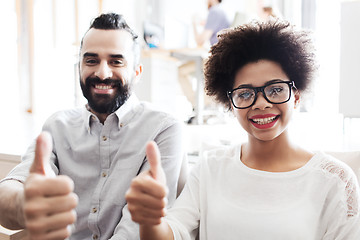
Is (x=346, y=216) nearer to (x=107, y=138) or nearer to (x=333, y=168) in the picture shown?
(x=333, y=168)

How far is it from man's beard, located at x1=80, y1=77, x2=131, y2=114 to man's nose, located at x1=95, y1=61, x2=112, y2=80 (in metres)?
0.02

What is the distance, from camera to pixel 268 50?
0.97 meters

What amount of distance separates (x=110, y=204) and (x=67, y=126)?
38 centimetres

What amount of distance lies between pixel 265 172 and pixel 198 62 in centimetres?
183

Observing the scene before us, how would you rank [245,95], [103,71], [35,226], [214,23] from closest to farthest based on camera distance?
1. [35,226]
2. [245,95]
3. [103,71]
4. [214,23]

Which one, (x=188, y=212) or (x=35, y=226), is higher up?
(x=35, y=226)

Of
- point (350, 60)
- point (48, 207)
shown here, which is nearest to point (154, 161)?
point (48, 207)

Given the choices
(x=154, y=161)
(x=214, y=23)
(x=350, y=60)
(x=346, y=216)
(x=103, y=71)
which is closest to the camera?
(x=154, y=161)

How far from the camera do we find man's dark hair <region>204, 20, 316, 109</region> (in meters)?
0.97

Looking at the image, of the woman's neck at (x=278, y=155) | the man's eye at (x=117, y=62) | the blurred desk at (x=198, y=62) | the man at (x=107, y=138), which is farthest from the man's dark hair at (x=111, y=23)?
the blurred desk at (x=198, y=62)

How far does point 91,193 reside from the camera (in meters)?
1.16

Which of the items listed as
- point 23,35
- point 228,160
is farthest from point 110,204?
point 23,35

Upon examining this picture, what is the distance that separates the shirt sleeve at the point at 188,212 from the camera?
3.10 ft

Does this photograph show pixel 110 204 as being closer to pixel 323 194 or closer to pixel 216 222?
pixel 216 222
